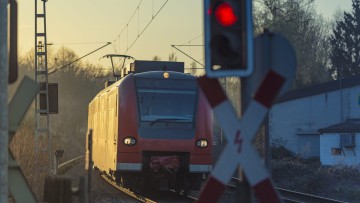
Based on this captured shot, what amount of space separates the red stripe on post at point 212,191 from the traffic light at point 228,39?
3.25 ft

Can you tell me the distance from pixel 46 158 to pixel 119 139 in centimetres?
1086

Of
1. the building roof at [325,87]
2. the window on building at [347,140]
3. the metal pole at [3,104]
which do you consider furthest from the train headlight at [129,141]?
the building roof at [325,87]

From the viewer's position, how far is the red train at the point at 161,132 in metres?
14.5

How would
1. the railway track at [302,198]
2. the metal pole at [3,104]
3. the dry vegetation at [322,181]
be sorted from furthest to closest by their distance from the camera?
the dry vegetation at [322,181] → the railway track at [302,198] → the metal pole at [3,104]

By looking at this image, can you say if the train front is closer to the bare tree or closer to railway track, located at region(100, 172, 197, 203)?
railway track, located at region(100, 172, 197, 203)

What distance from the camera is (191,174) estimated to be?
49.4ft

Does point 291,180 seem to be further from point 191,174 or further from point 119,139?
point 119,139

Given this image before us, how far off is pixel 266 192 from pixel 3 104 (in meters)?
2.89

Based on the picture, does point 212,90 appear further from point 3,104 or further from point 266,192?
point 3,104

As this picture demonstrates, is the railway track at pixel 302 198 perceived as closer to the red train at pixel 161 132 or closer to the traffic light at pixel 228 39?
the red train at pixel 161 132

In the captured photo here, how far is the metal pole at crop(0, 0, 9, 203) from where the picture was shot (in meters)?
6.02

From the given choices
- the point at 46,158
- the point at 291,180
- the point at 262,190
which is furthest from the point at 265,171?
the point at 46,158

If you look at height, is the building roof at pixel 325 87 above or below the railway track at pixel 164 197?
above

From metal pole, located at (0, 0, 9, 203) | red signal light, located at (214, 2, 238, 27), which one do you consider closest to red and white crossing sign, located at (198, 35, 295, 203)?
red signal light, located at (214, 2, 238, 27)
